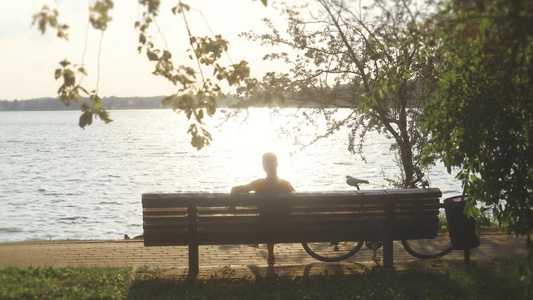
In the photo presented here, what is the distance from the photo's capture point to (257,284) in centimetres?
880

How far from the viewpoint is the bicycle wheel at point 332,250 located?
10.2 m

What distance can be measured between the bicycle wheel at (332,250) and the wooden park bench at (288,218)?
2.31 ft

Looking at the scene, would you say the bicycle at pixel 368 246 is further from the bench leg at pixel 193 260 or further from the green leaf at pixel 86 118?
the green leaf at pixel 86 118

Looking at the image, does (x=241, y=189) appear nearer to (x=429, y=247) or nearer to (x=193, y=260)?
(x=193, y=260)

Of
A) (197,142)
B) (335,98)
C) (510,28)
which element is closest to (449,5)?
(510,28)

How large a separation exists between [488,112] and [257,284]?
11.1ft

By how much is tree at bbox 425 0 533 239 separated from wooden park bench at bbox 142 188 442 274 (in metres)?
1.01

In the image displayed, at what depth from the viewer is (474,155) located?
831cm

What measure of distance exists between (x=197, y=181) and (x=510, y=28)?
4386cm

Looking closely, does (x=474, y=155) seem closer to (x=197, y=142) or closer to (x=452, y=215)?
(x=452, y=215)

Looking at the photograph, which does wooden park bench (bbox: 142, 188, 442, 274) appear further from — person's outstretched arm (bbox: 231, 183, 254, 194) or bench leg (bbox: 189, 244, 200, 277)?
person's outstretched arm (bbox: 231, 183, 254, 194)

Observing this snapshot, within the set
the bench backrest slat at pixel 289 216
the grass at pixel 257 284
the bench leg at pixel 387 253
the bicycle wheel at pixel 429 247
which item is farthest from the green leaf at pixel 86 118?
the bicycle wheel at pixel 429 247

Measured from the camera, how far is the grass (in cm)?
789

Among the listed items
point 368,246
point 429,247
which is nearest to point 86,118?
Answer: point 368,246
